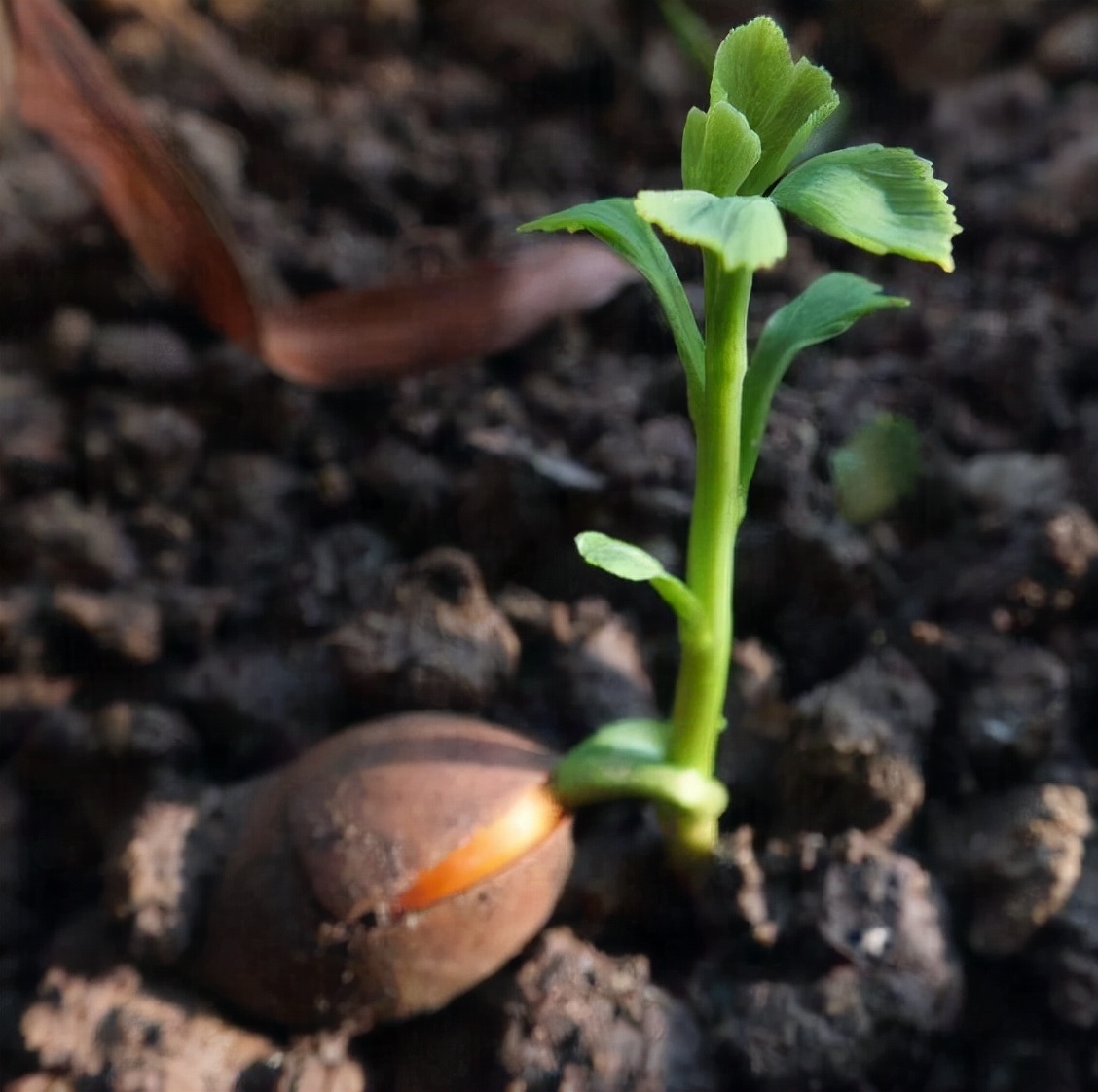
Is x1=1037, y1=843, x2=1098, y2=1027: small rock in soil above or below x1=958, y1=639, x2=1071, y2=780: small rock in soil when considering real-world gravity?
below

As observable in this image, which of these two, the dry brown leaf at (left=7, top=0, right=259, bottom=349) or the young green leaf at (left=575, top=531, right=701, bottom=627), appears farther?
the dry brown leaf at (left=7, top=0, right=259, bottom=349)

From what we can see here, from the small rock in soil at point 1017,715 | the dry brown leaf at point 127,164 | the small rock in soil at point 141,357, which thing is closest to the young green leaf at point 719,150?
the small rock in soil at point 1017,715

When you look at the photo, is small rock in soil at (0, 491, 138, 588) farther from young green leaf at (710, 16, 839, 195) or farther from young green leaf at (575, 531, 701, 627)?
young green leaf at (710, 16, 839, 195)

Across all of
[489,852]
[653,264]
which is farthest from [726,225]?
[489,852]

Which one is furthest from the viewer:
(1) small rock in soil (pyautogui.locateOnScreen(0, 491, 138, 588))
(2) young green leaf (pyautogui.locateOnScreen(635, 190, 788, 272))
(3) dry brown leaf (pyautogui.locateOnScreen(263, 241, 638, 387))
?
(3) dry brown leaf (pyautogui.locateOnScreen(263, 241, 638, 387))

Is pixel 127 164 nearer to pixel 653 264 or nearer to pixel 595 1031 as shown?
pixel 653 264

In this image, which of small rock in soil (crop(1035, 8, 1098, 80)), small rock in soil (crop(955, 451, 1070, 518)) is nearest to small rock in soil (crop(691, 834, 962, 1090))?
small rock in soil (crop(955, 451, 1070, 518))
